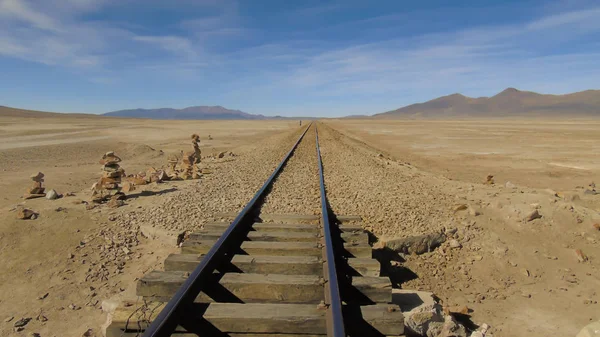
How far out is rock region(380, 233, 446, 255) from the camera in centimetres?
565

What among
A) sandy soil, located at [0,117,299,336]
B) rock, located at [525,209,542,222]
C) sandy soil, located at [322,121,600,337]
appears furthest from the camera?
rock, located at [525,209,542,222]

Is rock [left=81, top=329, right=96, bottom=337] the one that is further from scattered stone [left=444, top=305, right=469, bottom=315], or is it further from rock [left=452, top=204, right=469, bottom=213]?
rock [left=452, top=204, right=469, bottom=213]

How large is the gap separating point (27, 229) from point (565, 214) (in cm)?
901

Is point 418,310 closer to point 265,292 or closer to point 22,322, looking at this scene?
point 265,292

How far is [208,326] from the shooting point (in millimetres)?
3029

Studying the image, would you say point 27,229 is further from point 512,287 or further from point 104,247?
point 512,287

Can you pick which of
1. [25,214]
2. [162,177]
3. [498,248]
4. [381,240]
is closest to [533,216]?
[498,248]

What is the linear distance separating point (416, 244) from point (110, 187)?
6419 millimetres

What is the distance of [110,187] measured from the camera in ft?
27.9

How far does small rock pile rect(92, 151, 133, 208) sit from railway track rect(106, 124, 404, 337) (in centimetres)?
417

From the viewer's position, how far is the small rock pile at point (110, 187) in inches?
317

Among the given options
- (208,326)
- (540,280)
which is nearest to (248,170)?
(540,280)

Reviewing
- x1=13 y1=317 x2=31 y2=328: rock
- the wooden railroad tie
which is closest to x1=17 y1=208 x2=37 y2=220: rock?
x1=13 y1=317 x2=31 y2=328: rock

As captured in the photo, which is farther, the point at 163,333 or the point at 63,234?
the point at 63,234
